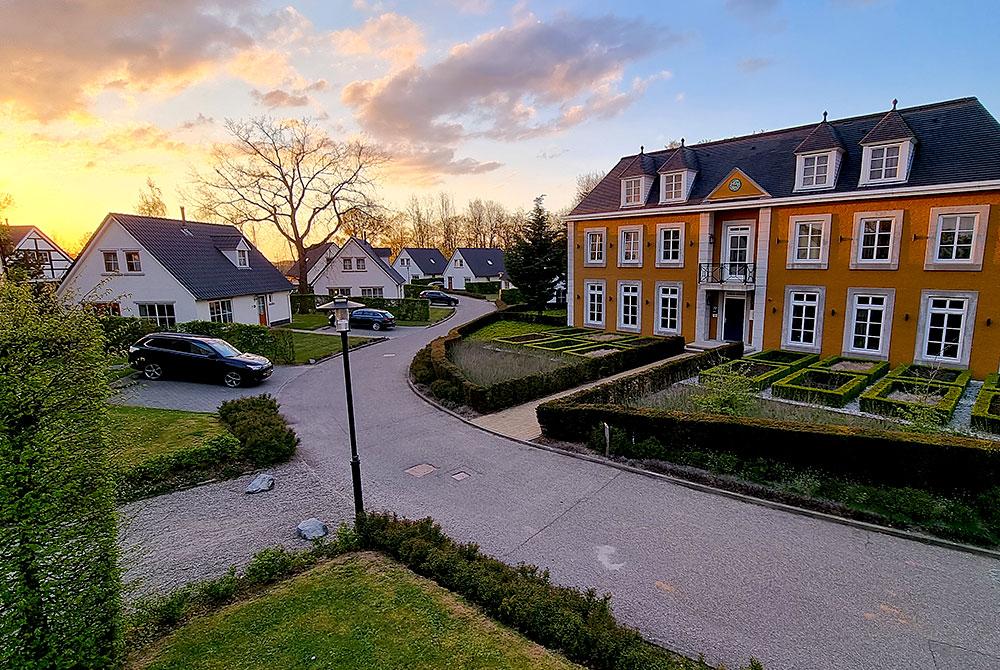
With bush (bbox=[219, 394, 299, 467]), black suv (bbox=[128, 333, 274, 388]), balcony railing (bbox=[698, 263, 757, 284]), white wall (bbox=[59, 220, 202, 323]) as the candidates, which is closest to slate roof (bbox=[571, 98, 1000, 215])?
A: balcony railing (bbox=[698, 263, 757, 284])

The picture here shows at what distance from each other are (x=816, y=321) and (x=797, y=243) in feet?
11.3

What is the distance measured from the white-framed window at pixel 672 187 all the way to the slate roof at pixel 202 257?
79.9 ft

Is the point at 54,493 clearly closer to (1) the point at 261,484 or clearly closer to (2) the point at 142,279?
(1) the point at 261,484

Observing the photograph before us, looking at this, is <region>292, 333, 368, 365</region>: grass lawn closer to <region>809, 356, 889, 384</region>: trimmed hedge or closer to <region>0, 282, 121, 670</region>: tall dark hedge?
<region>0, 282, 121, 670</region>: tall dark hedge

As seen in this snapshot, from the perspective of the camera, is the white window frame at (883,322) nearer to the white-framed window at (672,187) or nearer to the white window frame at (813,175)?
the white window frame at (813,175)

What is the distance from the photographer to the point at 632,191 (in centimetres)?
2650

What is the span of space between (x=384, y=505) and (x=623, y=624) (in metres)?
4.95

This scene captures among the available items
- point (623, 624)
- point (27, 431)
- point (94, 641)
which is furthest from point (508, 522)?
point (27, 431)

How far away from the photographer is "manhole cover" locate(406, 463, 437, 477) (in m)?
10.6

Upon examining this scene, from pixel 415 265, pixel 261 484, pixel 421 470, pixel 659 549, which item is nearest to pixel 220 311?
pixel 261 484

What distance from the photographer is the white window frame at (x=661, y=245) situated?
24531 millimetres

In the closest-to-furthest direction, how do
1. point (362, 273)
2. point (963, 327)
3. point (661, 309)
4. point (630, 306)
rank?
point (963, 327) < point (661, 309) < point (630, 306) < point (362, 273)

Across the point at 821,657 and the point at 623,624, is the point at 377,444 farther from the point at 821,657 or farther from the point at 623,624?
the point at 821,657

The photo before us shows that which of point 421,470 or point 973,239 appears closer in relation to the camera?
point 421,470
